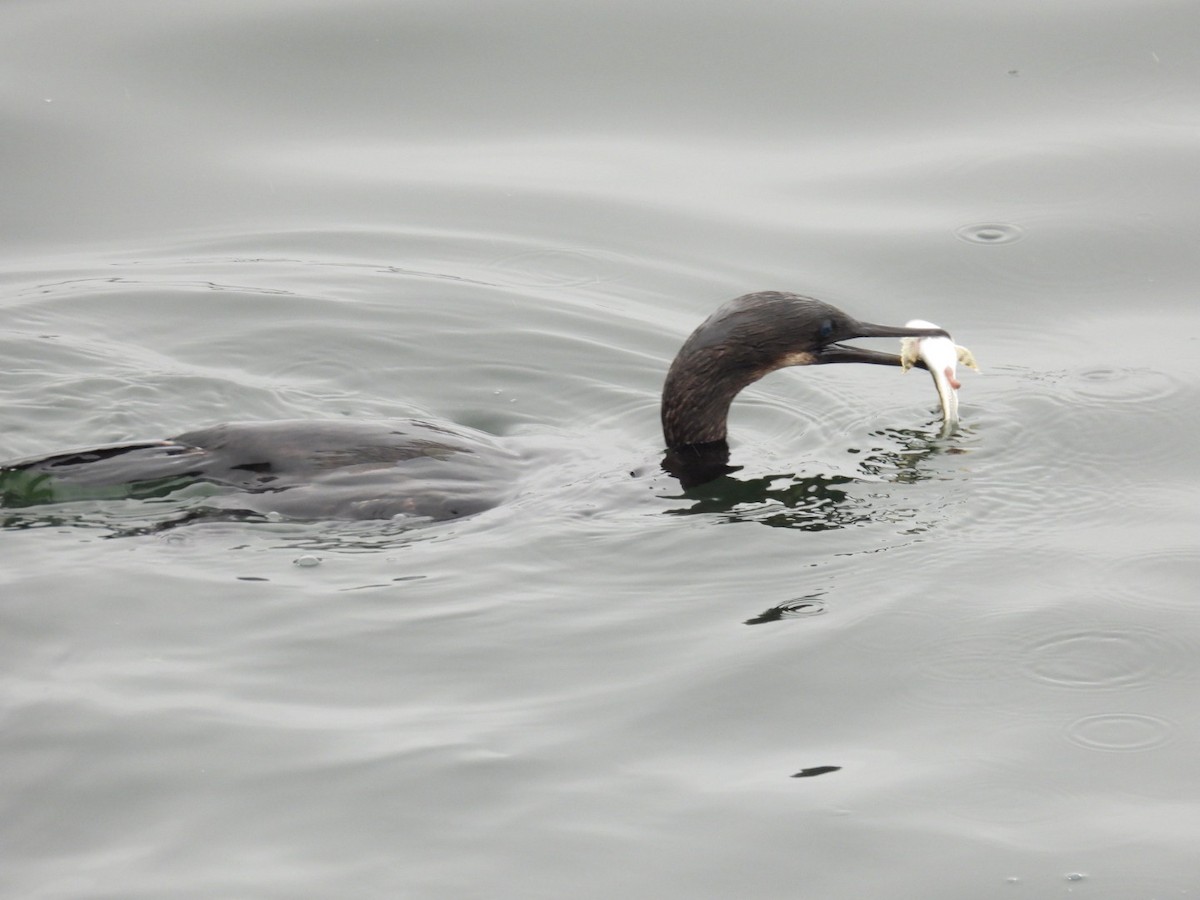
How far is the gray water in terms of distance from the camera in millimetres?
4711

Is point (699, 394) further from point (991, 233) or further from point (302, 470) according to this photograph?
point (991, 233)

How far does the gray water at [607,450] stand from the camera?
15.5 ft

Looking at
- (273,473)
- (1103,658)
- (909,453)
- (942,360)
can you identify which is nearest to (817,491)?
(909,453)

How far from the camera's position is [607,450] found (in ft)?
24.8

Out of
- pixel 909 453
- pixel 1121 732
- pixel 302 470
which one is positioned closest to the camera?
pixel 1121 732

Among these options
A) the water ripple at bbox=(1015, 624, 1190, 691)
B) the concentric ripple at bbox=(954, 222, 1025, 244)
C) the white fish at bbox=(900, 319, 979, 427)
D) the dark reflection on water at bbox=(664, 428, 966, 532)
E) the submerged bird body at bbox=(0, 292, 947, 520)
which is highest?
the concentric ripple at bbox=(954, 222, 1025, 244)

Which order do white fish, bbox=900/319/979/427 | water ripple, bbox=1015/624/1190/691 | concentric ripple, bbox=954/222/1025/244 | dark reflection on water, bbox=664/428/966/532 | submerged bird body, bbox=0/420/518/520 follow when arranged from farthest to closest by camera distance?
concentric ripple, bbox=954/222/1025/244, white fish, bbox=900/319/979/427, dark reflection on water, bbox=664/428/966/532, submerged bird body, bbox=0/420/518/520, water ripple, bbox=1015/624/1190/691

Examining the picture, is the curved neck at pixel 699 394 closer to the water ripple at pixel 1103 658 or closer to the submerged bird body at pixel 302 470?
the submerged bird body at pixel 302 470

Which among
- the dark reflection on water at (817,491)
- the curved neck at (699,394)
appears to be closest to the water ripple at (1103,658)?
the dark reflection on water at (817,491)

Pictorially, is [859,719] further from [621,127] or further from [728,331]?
[621,127]

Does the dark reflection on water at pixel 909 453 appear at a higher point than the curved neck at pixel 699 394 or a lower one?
lower

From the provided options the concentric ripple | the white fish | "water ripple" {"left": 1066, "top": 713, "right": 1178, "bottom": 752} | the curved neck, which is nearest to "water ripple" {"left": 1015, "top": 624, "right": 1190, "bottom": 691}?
"water ripple" {"left": 1066, "top": 713, "right": 1178, "bottom": 752}

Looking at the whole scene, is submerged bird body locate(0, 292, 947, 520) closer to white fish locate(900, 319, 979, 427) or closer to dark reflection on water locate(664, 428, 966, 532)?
dark reflection on water locate(664, 428, 966, 532)

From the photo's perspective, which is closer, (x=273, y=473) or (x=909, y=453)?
(x=273, y=473)
